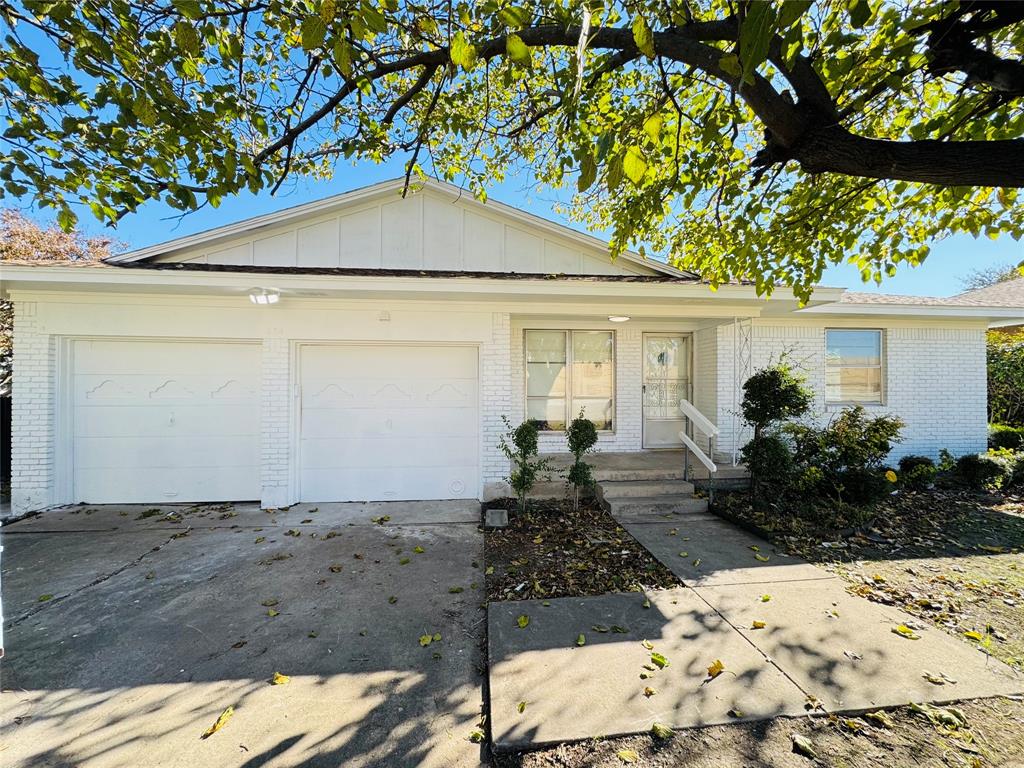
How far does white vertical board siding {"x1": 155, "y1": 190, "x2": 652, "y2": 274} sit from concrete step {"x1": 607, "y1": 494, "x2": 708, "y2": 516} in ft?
12.3

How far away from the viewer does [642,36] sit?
5.89 ft

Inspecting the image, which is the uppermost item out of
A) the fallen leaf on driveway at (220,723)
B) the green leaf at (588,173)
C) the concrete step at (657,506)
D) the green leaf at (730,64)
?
the green leaf at (730,64)

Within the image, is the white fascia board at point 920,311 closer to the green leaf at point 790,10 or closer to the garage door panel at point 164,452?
the green leaf at point 790,10

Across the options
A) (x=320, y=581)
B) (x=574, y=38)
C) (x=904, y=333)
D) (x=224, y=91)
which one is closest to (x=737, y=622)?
(x=320, y=581)

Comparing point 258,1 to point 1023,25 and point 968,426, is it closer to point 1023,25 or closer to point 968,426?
point 1023,25

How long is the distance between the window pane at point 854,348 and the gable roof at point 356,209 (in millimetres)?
3531

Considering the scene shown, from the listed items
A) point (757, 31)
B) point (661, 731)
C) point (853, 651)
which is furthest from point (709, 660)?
point (757, 31)

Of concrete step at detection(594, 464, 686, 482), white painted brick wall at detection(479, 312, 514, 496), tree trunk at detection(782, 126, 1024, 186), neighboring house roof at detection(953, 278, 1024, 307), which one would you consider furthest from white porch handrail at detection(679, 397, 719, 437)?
neighboring house roof at detection(953, 278, 1024, 307)

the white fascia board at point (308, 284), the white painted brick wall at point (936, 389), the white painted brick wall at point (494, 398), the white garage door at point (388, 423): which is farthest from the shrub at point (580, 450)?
the white painted brick wall at point (936, 389)

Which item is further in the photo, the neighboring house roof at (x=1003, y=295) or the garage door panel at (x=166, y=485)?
the neighboring house roof at (x=1003, y=295)

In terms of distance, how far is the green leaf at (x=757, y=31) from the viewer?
64.6 inches

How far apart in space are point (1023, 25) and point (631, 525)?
5523 mm

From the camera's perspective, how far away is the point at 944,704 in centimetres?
234

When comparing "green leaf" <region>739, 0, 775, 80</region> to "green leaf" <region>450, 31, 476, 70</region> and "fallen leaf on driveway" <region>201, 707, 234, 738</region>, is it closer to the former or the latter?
"green leaf" <region>450, 31, 476, 70</region>
